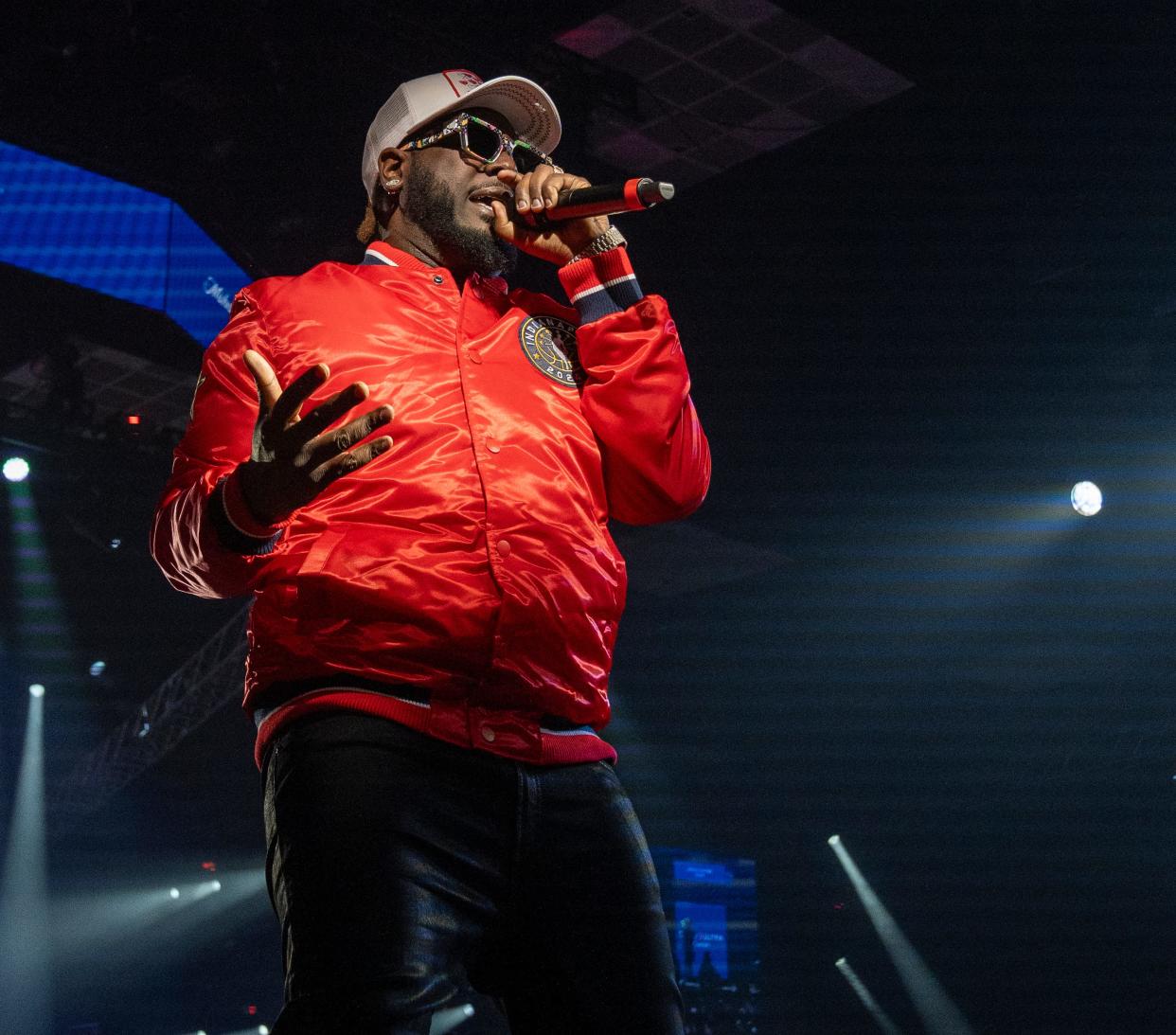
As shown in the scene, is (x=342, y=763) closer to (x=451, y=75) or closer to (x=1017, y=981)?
(x=451, y=75)

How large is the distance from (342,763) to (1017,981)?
29.9 feet

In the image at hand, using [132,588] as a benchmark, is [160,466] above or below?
above

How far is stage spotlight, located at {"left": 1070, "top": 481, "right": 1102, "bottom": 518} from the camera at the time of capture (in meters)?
7.91

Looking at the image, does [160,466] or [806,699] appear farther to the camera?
[806,699]

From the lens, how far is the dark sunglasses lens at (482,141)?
2.02 meters

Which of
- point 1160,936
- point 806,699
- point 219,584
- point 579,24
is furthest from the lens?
point 806,699

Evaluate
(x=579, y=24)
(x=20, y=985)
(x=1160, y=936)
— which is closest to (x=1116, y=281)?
(x=579, y=24)

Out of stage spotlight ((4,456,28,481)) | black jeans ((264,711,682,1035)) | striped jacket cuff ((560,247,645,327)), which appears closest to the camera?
black jeans ((264,711,682,1035))

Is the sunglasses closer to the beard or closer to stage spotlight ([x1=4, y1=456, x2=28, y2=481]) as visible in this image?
the beard

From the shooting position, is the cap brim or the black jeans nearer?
the black jeans

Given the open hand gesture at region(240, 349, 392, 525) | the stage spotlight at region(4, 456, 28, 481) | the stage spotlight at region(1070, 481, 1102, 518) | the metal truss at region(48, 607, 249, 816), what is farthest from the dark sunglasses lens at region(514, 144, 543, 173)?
the metal truss at region(48, 607, 249, 816)

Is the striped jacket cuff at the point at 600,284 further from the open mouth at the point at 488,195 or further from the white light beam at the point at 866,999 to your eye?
the white light beam at the point at 866,999

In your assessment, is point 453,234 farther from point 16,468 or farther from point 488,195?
point 16,468

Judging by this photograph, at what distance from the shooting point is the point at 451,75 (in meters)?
2.17
